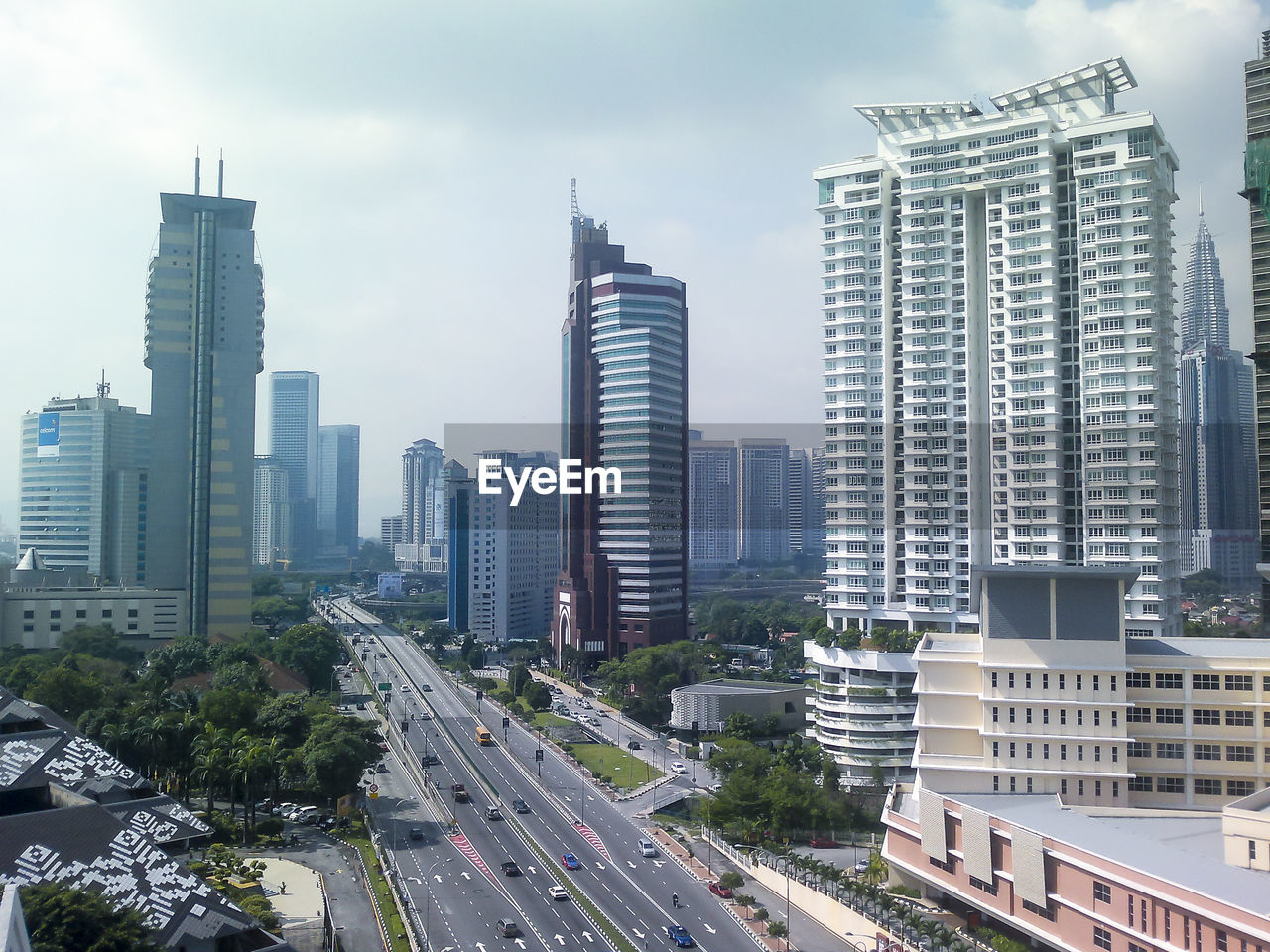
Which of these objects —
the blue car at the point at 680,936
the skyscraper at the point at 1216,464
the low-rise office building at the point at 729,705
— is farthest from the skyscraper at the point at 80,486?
the skyscraper at the point at 1216,464

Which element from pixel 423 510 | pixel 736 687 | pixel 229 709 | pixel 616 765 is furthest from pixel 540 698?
pixel 423 510

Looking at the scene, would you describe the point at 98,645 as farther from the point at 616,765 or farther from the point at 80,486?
the point at 616,765

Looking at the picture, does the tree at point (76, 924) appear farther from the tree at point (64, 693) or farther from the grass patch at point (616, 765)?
the tree at point (64, 693)

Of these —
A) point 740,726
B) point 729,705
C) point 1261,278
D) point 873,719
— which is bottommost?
point 740,726

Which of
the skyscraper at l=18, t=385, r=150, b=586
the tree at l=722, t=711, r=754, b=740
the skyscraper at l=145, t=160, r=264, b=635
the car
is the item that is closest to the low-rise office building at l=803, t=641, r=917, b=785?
the tree at l=722, t=711, r=754, b=740

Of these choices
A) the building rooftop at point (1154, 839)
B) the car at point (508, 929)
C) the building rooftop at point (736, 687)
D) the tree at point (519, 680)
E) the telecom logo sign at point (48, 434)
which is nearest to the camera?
the building rooftop at point (1154, 839)

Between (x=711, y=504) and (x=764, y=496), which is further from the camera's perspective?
(x=764, y=496)
